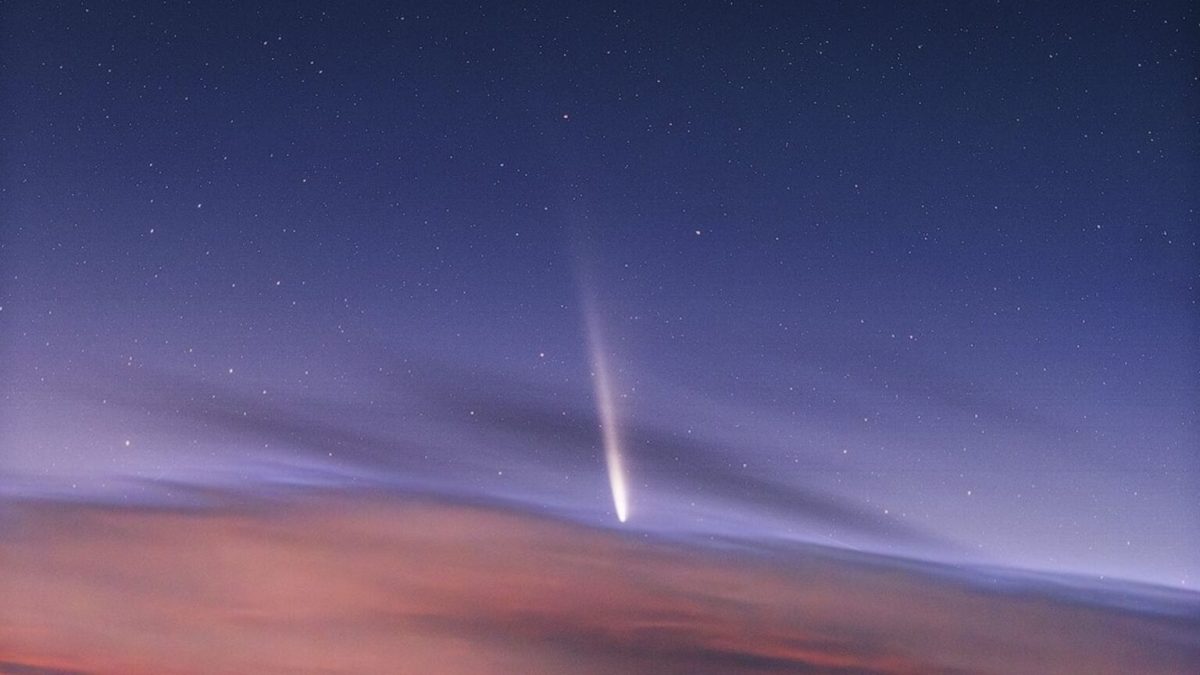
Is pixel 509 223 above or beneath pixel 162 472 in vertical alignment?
above

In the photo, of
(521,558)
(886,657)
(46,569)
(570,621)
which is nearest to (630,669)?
(570,621)

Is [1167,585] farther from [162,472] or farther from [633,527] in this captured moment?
[162,472]

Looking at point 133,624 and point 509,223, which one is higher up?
point 509,223

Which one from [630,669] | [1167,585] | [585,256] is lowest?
[630,669]

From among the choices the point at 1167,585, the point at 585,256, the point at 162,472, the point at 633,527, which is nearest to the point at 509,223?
the point at 585,256

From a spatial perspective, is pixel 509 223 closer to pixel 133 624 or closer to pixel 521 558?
pixel 521 558
